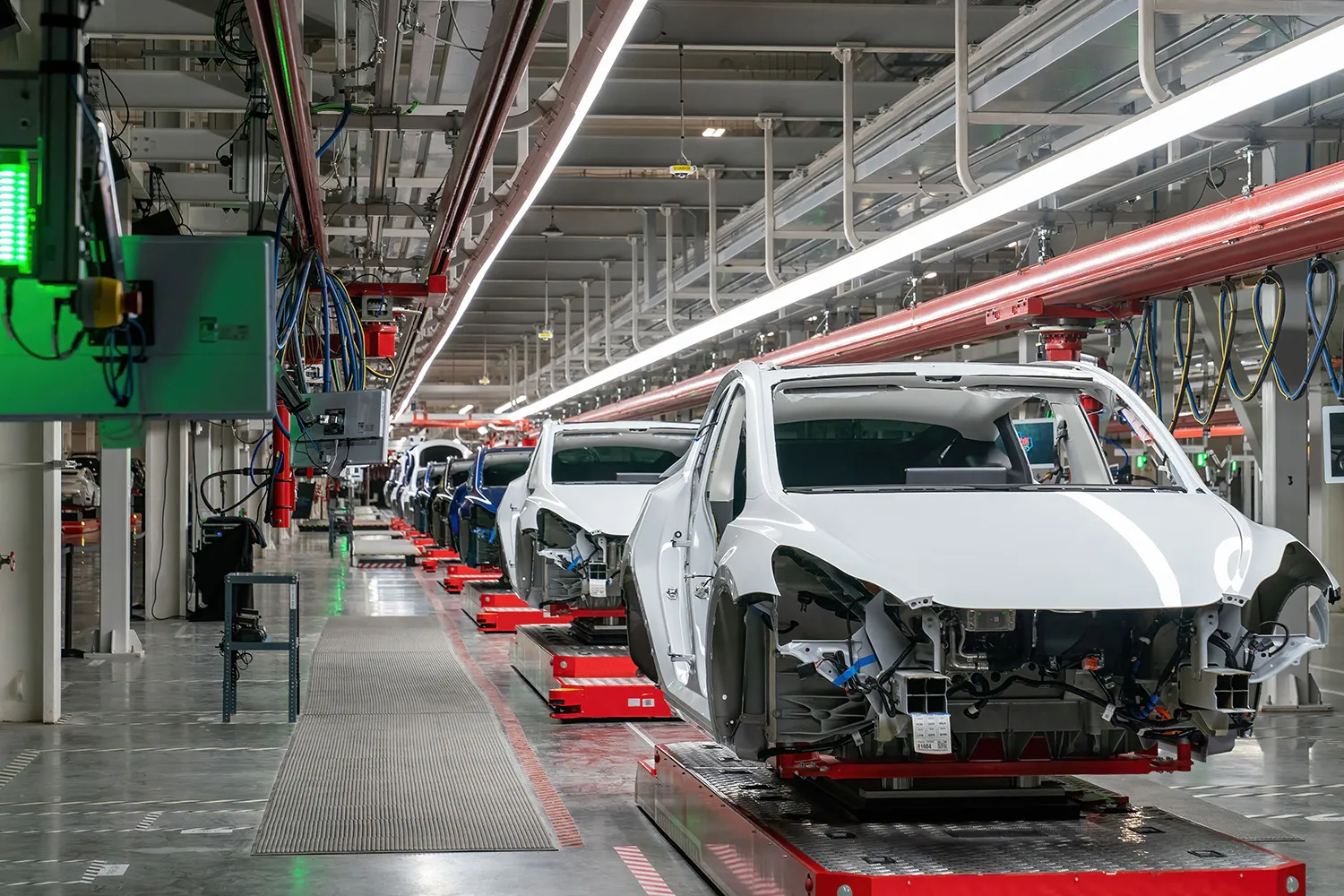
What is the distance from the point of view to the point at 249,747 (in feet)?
25.5

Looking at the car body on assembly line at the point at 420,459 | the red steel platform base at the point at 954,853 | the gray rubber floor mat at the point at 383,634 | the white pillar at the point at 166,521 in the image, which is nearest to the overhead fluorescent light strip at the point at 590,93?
the red steel platform base at the point at 954,853

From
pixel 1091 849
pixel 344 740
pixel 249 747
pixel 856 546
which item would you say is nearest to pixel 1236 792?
pixel 1091 849

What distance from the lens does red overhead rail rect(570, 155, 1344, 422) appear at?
21.7 feet

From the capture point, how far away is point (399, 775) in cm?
679

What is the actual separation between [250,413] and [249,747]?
13.8ft

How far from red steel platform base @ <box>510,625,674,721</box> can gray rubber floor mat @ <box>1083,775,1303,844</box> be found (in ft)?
9.28

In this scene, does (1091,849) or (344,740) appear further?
(344,740)

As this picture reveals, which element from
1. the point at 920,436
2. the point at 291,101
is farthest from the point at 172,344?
the point at 920,436

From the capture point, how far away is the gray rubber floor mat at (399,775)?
5.61m

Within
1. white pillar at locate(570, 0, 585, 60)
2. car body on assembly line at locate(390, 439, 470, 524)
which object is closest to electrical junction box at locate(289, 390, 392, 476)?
white pillar at locate(570, 0, 585, 60)

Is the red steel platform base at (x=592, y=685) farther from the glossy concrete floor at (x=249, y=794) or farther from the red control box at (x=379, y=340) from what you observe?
the red control box at (x=379, y=340)

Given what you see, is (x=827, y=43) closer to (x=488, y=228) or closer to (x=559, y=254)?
(x=488, y=228)

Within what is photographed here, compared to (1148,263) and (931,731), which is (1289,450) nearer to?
(1148,263)

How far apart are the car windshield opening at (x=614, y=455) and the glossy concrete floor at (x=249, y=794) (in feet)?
5.50
